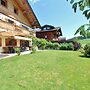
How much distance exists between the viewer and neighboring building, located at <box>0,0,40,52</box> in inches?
1111

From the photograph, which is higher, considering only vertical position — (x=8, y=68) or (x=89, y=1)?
(x=89, y=1)

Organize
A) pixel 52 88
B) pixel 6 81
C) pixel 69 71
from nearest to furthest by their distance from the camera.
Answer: pixel 52 88, pixel 6 81, pixel 69 71

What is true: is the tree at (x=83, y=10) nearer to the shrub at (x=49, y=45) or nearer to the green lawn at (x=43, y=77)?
the green lawn at (x=43, y=77)

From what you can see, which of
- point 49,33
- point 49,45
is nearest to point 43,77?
point 49,45

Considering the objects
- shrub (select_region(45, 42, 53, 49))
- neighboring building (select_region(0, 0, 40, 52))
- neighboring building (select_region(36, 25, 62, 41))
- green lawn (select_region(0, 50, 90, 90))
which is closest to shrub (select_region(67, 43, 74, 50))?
shrub (select_region(45, 42, 53, 49))

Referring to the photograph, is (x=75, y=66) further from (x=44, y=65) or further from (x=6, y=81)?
(x=6, y=81)

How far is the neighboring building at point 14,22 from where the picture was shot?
2822 centimetres

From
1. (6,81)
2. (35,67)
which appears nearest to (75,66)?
(35,67)

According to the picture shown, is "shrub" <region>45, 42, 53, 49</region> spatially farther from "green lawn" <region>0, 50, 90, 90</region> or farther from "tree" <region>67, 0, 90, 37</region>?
"tree" <region>67, 0, 90, 37</region>

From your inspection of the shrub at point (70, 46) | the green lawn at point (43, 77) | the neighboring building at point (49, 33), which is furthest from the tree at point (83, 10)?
the neighboring building at point (49, 33)

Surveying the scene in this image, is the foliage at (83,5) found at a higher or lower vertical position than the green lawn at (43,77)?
higher

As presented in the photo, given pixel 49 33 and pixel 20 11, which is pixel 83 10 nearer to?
pixel 20 11

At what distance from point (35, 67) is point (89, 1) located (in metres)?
13.0

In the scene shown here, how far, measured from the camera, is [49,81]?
11586 millimetres
